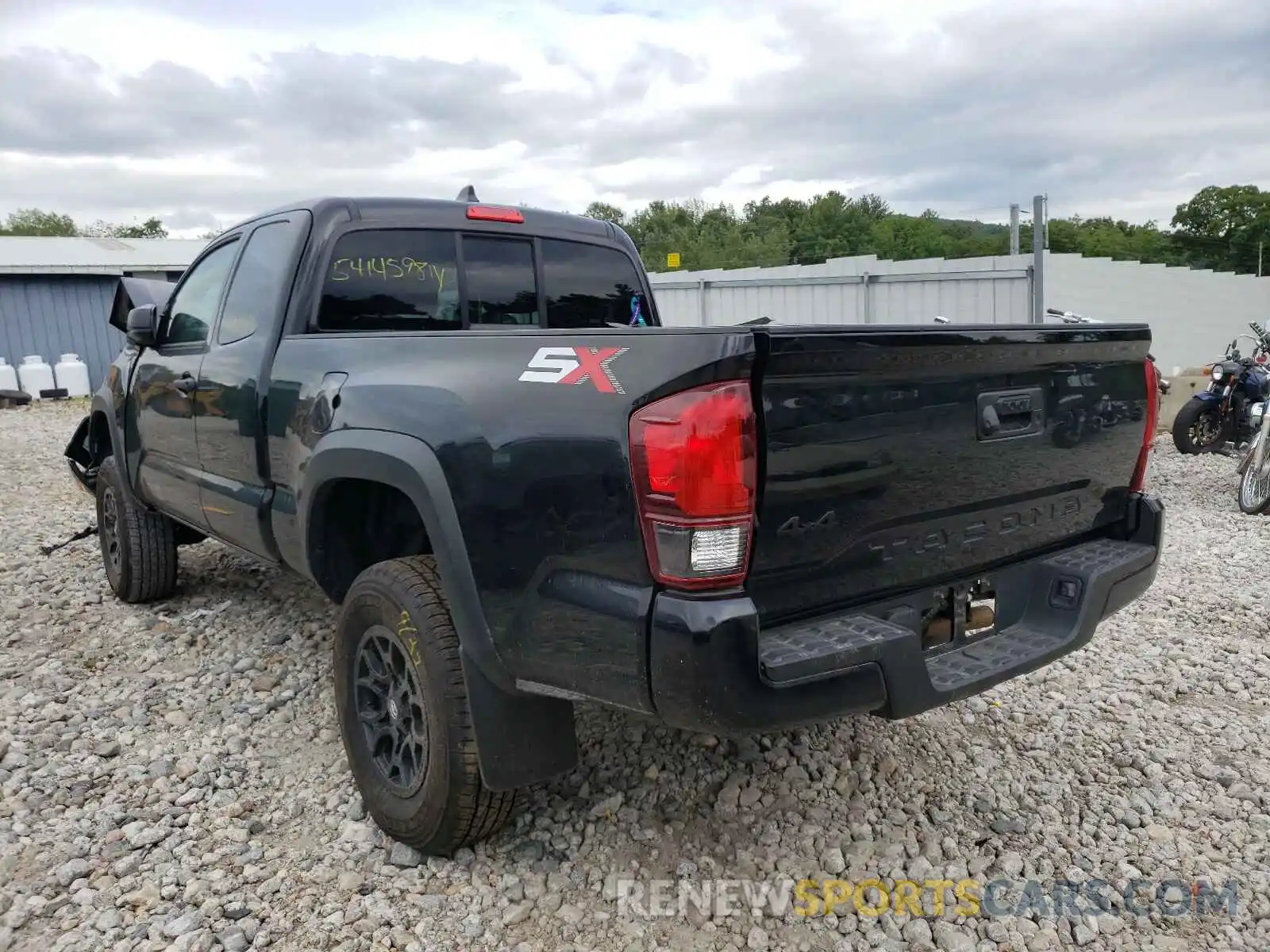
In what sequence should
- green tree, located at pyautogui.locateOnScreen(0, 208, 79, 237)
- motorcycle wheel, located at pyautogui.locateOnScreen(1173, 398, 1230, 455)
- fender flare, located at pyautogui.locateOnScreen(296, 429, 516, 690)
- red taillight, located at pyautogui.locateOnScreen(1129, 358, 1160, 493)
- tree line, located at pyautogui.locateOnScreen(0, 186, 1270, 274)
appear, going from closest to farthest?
1. fender flare, located at pyautogui.locateOnScreen(296, 429, 516, 690)
2. red taillight, located at pyautogui.locateOnScreen(1129, 358, 1160, 493)
3. motorcycle wheel, located at pyautogui.locateOnScreen(1173, 398, 1230, 455)
4. tree line, located at pyautogui.locateOnScreen(0, 186, 1270, 274)
5. green tree, located at pyautogui.locateOnScreen(0, 208, 79, 237)

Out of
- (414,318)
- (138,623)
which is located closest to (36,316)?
(138,623)

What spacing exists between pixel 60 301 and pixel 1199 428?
2168 centimetres

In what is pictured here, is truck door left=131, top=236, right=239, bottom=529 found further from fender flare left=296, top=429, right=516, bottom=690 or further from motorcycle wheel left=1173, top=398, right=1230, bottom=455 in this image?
motorcycle wheel left=1173, top=398, right=1230, bottom=455

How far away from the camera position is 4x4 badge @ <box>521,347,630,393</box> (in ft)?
7.02

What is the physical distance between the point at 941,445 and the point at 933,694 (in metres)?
0.62

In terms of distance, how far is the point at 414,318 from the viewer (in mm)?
3693

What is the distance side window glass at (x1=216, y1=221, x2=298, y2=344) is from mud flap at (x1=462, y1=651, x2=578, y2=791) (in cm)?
180

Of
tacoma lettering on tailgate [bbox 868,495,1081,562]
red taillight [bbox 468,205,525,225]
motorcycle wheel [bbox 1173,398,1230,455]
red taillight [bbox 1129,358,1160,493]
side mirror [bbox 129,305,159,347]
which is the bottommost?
motorcycle wheel [bbox 1173,398,1230,455]

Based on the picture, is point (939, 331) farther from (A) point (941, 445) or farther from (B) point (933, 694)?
(B) point (933, 694)

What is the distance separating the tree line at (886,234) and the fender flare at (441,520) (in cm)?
2688

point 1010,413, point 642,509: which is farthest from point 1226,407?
point 642,509

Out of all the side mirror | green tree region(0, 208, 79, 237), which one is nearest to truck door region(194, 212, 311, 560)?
the side mirror

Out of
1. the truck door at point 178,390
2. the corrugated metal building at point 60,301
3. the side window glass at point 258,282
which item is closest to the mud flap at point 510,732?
the side window glass at point 258,282

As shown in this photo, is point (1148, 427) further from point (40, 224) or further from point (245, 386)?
point (40, 224)
